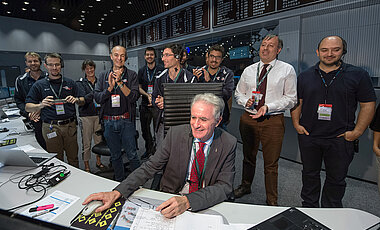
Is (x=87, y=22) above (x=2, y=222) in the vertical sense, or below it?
above

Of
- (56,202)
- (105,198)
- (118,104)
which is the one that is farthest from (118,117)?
(105,198)

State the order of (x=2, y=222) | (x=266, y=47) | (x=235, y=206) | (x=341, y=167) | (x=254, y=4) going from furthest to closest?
(x=254, y=4), (x=266, y=47), (x=341, y=167), (x=235, y=206), (x=2, y=222)

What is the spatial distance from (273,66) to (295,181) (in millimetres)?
1610

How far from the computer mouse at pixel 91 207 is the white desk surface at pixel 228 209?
9cm

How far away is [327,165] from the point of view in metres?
1.86

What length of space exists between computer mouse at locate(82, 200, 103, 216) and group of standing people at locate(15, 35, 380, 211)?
1.64 feet

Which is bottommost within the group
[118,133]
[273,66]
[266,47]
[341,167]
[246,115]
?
[341,167]

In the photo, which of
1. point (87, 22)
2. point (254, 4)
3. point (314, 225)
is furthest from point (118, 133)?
point (87, 22)

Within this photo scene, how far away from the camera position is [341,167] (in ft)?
5.81

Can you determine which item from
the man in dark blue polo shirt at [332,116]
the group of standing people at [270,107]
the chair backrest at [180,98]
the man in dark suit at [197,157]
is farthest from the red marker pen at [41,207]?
the man in dark blue polo shirt at [332,116]

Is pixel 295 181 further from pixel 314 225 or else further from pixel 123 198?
pixel 123 198

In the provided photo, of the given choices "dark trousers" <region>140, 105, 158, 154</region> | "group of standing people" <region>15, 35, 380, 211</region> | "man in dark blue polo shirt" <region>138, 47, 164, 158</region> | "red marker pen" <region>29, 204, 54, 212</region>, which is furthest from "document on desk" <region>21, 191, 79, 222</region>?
"dark trousers" <region>140, 105, 158, 154</region>

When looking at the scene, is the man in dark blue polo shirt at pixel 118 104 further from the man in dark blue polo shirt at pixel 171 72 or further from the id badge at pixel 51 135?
the id badge at pixel 51 135

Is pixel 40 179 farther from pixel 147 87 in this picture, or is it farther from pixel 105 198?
pixel 147 87
